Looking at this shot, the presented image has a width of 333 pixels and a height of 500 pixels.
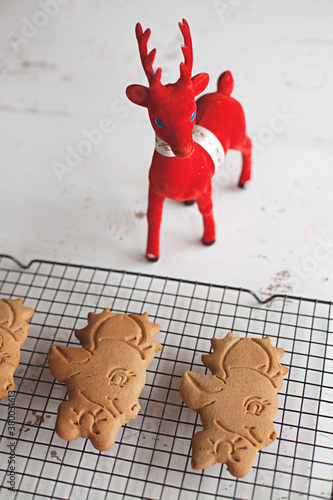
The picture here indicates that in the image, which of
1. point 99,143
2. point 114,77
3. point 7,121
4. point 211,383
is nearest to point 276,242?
point 211,383

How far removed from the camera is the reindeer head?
1.27 meters

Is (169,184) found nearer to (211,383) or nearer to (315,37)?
(211,383)

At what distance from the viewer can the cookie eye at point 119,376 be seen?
131 centimetres

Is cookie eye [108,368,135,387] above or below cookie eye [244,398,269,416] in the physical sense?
below

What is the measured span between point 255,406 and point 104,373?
14.5 inches

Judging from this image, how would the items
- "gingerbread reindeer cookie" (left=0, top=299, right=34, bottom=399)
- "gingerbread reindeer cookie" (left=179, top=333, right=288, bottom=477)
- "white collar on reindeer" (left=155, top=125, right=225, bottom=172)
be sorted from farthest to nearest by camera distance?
"white collar on reindeer" (left=155, top=125, right=225, bottom=172)
"gingerbread reindeer cookie" (left=0, top=299, right=34, bottom=399)
"gingerbread reindeer cookie" (left=179, top=333, right=288, bottom=477)

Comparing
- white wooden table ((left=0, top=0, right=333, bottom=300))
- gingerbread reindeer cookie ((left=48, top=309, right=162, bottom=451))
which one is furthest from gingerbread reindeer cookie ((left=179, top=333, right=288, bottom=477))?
white wooden table ((left=0, top=0, right=333, bottom=300))

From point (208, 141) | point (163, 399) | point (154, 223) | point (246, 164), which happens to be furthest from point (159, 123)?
point (163, 399)

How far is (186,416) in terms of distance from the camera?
1.38 metres

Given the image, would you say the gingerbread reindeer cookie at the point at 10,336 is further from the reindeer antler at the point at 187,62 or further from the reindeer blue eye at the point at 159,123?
the reindeer antler at the point at 187,62

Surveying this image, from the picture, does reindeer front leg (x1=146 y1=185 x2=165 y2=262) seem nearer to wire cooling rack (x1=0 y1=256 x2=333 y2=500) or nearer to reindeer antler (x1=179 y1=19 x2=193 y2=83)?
wire cooling rack (x1=0 y1=256 x2=333 y2=500)

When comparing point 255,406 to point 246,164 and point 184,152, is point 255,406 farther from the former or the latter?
point 246,164

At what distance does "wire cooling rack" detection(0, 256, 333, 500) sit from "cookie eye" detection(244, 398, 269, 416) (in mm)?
103

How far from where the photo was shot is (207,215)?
165 centimetres
